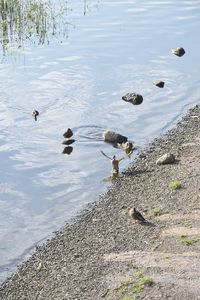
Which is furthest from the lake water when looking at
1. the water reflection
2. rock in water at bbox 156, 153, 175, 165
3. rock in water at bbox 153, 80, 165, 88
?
rock in water at bbox 156, 153, 175, 165

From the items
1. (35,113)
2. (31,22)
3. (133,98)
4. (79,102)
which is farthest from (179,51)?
(35,113)

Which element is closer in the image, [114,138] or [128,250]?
[128,250]

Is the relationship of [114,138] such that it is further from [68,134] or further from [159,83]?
[159,83]

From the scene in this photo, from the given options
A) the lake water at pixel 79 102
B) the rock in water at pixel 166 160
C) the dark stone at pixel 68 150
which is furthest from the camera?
the dark stone at pixel 68 150

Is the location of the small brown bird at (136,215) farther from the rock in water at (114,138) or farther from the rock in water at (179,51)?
the rock in water at (179,51)

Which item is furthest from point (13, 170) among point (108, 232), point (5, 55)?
point (5, 55)

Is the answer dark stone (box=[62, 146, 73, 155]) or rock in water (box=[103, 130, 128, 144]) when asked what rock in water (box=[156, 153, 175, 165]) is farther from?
dark stone (box=[62, 146, 73, 155])

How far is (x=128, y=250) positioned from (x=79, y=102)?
9977mm

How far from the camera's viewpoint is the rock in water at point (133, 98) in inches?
804

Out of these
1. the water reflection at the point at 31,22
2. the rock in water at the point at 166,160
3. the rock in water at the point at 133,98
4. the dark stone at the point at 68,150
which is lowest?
the dark stone at the point at 68,150

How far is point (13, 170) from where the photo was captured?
1605 cm

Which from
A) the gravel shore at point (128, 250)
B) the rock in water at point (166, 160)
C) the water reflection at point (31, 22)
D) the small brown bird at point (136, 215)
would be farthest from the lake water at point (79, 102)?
the small brown bird at point (136, 215)

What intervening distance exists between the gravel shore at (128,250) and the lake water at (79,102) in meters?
0.71

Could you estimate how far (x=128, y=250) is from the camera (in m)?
11.0
